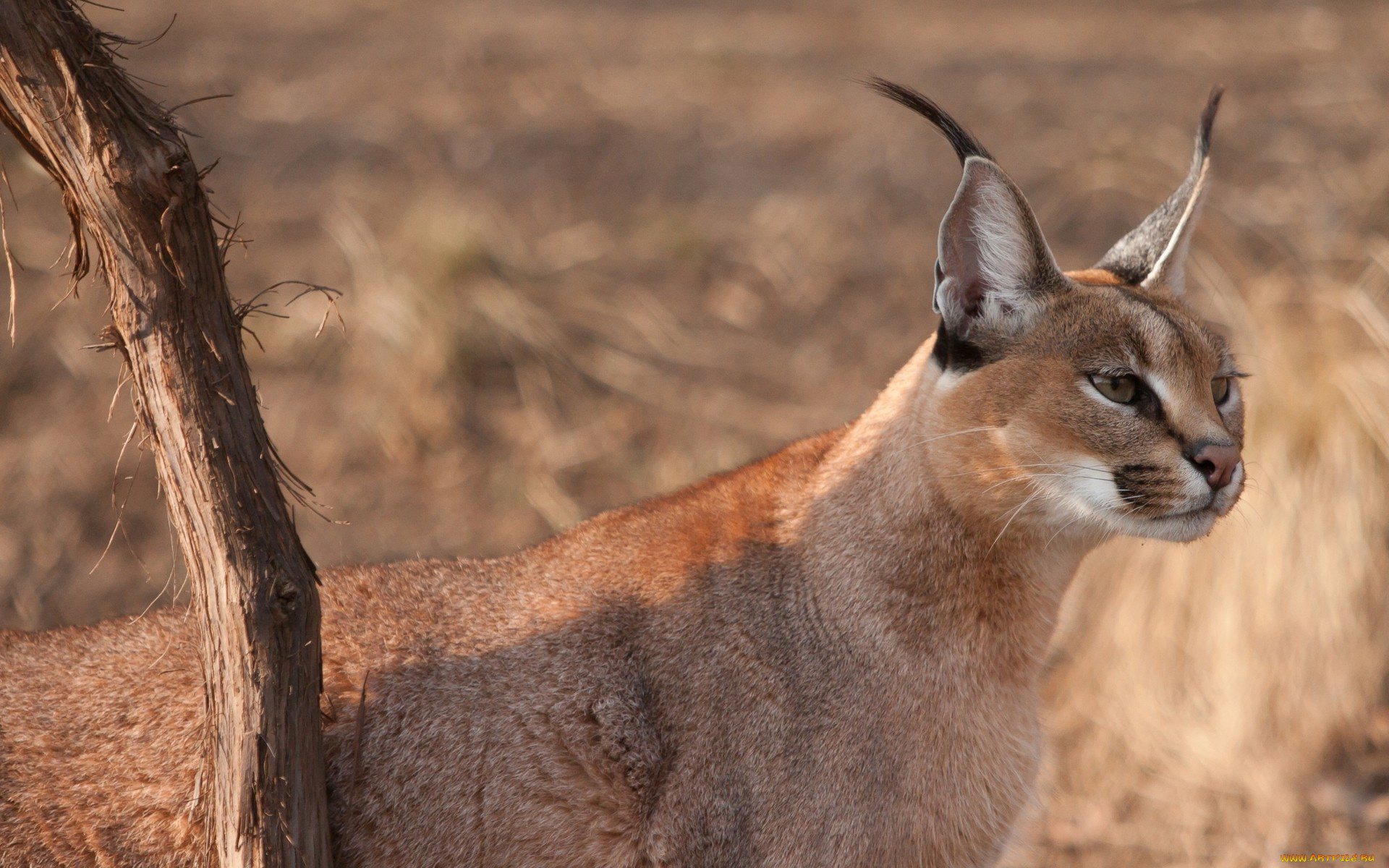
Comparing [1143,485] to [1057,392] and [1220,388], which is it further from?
[1220,388]

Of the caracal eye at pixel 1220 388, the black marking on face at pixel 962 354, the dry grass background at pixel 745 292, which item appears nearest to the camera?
the black marking on face at pixel 962 354

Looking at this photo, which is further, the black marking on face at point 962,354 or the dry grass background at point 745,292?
the dry grass background at point 745,292

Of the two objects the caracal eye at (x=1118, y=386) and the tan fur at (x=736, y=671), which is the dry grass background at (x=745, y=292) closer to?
the tan fur at (x=736, y=671)

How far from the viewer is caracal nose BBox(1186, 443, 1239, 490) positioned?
12.5 feet

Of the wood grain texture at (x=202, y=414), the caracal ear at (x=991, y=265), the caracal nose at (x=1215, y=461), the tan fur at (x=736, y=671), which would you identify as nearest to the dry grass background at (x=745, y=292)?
the tan fur at (x=736, y=671)

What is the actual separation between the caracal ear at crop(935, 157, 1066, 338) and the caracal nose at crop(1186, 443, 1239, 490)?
0.66 meters

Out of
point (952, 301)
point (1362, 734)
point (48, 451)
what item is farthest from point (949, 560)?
point (48, 451)

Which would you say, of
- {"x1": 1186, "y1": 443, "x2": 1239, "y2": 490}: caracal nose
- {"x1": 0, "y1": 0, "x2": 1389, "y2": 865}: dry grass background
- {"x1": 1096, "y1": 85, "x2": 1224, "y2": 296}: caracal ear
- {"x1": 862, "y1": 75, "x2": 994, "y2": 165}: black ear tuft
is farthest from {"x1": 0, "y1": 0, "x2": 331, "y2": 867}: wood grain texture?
{"x1": 1096, "y1": 85, "x2": 1224, "y2": 296}: caracal ear

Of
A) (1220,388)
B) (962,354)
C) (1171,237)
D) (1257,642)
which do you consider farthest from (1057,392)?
(1257,642)

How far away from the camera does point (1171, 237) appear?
4609 millimetres

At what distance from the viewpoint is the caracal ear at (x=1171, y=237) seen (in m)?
4.52

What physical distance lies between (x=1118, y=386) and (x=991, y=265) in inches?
21.5

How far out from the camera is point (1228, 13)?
14422 mm

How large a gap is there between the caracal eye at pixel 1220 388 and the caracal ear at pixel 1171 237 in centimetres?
46
